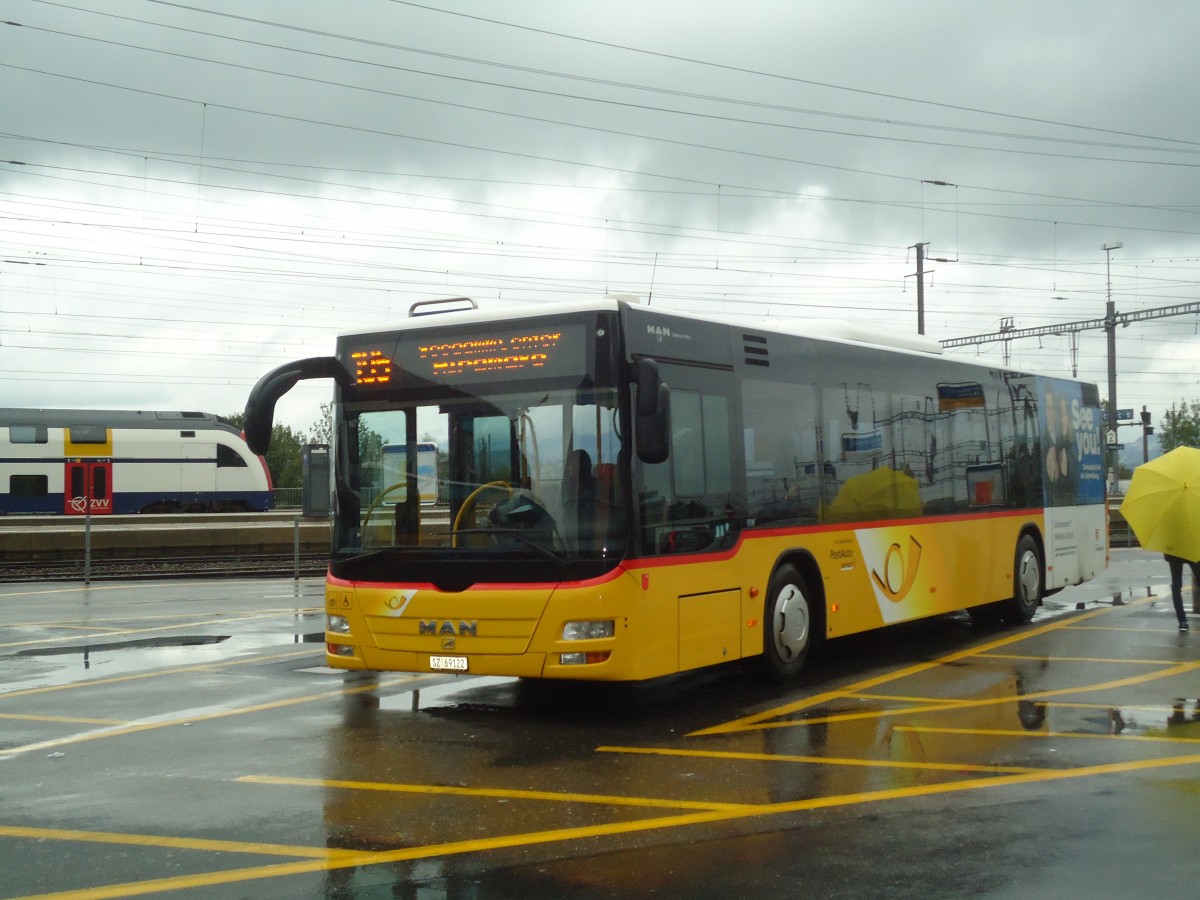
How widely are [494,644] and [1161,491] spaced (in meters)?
8.16

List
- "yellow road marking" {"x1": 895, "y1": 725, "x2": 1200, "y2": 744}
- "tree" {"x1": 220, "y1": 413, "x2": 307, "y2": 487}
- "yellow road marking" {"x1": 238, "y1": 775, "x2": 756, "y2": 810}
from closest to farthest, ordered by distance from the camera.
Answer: "yellow road marking" {"x1": 238, "y1": 775, "x2": 756, "y2": 810} → "yellow road marking" {"x1": 895, "y1": 725, "x2": 1200, "y2": 744} → "tree" {"x1": 220, "y1": 413, "x2": 307, "y2": 487}

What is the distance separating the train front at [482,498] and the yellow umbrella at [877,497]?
325 cm

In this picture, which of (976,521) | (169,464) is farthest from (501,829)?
(169,464)

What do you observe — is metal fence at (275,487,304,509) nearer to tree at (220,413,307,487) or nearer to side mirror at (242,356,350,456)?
tree at (220,413,307,487)

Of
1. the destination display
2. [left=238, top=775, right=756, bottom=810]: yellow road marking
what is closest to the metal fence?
the destination display

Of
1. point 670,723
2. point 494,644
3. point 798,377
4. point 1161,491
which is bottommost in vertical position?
point 670,723

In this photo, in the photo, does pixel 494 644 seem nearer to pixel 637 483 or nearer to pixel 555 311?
pixel 637 483

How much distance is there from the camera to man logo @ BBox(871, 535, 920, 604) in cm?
1229

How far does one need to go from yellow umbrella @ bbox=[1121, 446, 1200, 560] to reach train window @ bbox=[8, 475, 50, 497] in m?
38.2

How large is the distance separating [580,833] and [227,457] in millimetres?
42363

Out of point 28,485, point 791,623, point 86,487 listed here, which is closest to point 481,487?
point 791,623

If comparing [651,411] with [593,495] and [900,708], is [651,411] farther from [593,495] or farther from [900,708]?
[900,708]

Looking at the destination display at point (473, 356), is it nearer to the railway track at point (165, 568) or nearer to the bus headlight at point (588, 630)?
the bus headlight at point (588, 630)

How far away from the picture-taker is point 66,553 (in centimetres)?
3122
